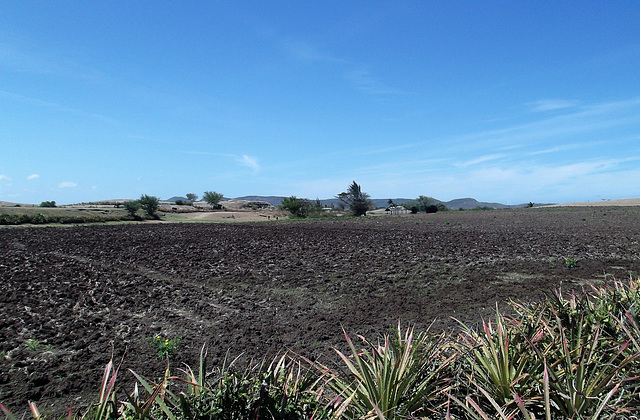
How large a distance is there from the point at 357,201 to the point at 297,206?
10747 millimetres

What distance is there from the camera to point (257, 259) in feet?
42.3

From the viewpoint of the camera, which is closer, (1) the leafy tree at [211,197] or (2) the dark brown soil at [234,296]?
(2) the dark brown soil at [234,296]

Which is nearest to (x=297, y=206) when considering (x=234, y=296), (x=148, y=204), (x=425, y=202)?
(x=148, y=204)

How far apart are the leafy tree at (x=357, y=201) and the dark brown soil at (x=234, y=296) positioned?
42177 mm

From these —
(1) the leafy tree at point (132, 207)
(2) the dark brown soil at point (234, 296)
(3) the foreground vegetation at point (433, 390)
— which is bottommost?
(2) the dark brown soil at point (234, 296)

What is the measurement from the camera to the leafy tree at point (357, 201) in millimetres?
57713

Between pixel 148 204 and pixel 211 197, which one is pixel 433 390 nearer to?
pixel 148 204

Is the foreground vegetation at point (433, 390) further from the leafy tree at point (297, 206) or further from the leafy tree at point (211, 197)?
the leafy tree at point (211, 197)

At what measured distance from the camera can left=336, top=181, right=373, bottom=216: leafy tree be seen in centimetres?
5771

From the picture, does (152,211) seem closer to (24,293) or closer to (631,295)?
(24,293)

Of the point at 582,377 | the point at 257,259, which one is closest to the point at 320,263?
the point at 257,259

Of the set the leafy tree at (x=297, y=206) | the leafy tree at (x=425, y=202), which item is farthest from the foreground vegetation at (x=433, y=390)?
the leafy tree at (x=425, y=202)

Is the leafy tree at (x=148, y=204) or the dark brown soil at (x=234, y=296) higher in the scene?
the leafy tree at (x=148, y=204)

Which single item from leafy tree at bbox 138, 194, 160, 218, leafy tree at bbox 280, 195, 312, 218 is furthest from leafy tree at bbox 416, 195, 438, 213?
leafy tree at bbox 138, 194, 160, 218
